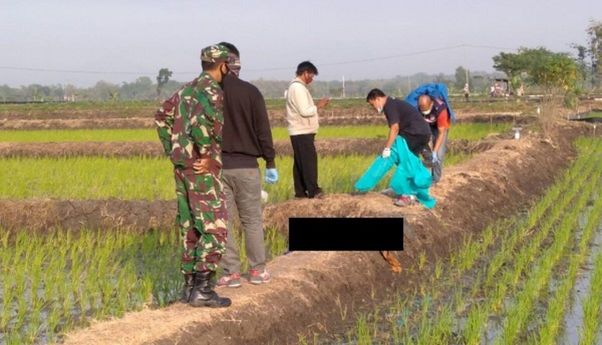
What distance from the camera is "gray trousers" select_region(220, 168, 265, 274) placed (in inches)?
191

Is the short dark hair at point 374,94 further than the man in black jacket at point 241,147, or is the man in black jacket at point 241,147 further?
the short dark hair at point 374,94

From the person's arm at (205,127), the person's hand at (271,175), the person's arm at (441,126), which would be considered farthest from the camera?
the person's arm at (441,126)

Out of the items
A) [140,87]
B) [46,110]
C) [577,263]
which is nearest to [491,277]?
[577,263]

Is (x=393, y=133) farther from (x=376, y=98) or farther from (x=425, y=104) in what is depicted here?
(x=425, y=104)

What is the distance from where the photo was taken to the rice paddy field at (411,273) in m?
4.67

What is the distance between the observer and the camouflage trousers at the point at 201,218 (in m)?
4.39

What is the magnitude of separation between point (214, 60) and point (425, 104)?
4.14 meters

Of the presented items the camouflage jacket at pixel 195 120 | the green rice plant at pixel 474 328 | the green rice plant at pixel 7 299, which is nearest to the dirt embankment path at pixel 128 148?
the green rice plant at pixel 7 299

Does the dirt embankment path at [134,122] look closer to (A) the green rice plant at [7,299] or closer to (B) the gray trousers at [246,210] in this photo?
(A) the green rice plant at [7,299]

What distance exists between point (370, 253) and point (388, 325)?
132 centimetres

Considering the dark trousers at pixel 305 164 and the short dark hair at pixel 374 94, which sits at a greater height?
the short dark hair at pixel 374 94

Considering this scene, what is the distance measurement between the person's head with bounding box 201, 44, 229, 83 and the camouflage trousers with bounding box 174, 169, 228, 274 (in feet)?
1.70

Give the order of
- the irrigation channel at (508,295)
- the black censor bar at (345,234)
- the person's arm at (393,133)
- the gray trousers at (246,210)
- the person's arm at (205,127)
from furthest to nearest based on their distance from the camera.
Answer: the person's arm at (393,133) → the black censor bar at (345,234) → the gray trousers at (246,210) → the irrigation channel at (508,295) → the person's arm at (205,127)

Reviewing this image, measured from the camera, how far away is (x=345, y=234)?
5.91 meters
